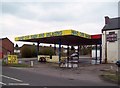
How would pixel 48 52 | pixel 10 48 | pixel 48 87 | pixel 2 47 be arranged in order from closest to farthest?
1. pixel 48 87
2. pixel 48 52
3. pixel 2 47
4. pixel 10 48

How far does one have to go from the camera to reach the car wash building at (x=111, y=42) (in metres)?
40.5

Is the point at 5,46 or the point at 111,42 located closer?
the point at 111,42

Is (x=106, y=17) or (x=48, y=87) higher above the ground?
(x=106, y=17)

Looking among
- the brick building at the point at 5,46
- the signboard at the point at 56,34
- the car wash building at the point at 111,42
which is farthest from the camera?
the brick building at the point at 5,46

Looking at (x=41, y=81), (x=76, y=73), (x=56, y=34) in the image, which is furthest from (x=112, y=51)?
(x=41, y=81)

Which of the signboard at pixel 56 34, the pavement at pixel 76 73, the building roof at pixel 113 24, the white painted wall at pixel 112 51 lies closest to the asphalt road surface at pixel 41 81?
the pavement at pixel 76 73

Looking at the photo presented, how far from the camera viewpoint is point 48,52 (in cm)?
6525

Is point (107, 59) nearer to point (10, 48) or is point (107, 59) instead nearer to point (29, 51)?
point (29, 51)

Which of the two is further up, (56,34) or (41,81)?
(56,34)

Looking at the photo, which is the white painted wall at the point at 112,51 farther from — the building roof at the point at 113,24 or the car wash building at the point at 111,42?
the building roof at the point at 113,24

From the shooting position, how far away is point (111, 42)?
4147cm

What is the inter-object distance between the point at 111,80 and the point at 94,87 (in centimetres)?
490

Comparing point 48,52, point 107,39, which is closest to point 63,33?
point 107,39

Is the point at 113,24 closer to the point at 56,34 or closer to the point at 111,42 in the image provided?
the point at 111,42
